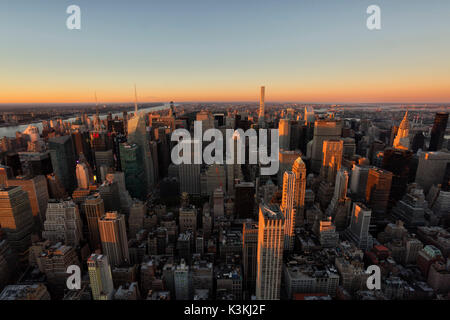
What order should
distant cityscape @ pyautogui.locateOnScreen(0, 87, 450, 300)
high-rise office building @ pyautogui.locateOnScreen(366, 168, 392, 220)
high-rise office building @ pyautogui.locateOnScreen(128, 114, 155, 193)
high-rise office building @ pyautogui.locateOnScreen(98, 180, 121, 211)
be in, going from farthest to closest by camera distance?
high-rise office building @ pyautogui.locateOnScreen(128, 114, 155, 193) → high-rise office building @ pyautogui.locateOnScreen(366, 168, 392, 220) → high-rise office building @ pyautogui.locateOnScreen(98, 180, 121, 211) → distant cityscape @ pyautogui.locateOnScreen(0, 87, 450, 300)

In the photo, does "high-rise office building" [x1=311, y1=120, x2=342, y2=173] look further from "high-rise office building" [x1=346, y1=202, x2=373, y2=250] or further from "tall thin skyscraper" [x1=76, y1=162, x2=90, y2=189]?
"tall thin skyscraper" [x1=76, y1=162, x2=90, y2=189]

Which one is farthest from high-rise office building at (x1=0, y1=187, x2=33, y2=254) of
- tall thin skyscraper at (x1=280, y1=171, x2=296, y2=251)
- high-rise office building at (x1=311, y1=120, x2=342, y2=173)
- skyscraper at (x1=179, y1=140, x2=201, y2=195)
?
high-rise office building at (x1=311, y1=120, x2=342, y2=173)

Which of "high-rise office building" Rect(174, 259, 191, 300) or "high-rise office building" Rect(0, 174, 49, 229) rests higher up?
"high-rise office building" Rect(0, 174, 49, 229)

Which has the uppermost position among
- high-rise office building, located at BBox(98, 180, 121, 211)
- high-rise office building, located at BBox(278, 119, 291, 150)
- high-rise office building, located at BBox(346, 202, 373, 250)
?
high-rise office building, located at BBox(278, 119, 291, 150)
